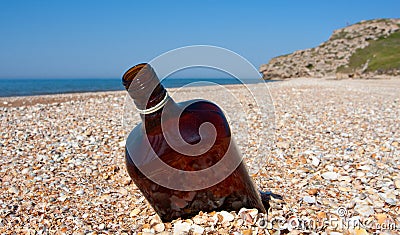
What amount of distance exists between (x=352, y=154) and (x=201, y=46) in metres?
2.98

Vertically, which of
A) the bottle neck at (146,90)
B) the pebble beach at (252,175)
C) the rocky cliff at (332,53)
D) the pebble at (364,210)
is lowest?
the rocky cliff at (332,53)

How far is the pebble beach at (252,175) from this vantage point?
77.8 inches

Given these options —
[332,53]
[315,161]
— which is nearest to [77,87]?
[315,161]

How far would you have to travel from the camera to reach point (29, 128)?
5879 millimetres

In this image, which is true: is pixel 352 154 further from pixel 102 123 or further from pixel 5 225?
pixel 102 123

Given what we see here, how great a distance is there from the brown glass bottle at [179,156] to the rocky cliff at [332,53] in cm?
5083

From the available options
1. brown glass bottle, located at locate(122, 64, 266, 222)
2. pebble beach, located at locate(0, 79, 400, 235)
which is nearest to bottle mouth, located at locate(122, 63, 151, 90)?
brown glass bottle, located at locate(122, 64, 266, 222)

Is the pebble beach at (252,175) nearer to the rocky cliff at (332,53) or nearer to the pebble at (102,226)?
the pebble at (102,226)

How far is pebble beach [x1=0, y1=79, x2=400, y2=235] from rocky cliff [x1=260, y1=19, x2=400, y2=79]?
4771 centimetres

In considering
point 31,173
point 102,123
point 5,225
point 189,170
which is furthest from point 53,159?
point 189,170

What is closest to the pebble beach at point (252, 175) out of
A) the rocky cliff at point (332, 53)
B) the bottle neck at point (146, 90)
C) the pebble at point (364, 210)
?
the pebble at point (364, 210)

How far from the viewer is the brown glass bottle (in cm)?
169

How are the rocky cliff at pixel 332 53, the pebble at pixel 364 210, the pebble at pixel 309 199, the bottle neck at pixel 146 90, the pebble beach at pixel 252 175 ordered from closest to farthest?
1. the bottle neck at pixel 146 90
2. the pebble beach at pixel 252 175
3. the pebble at pixel 364 210
4. the pebble at pixel 309 199
5. the rocky cliff at pixel 332 53

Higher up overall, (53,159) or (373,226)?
(373,226)
